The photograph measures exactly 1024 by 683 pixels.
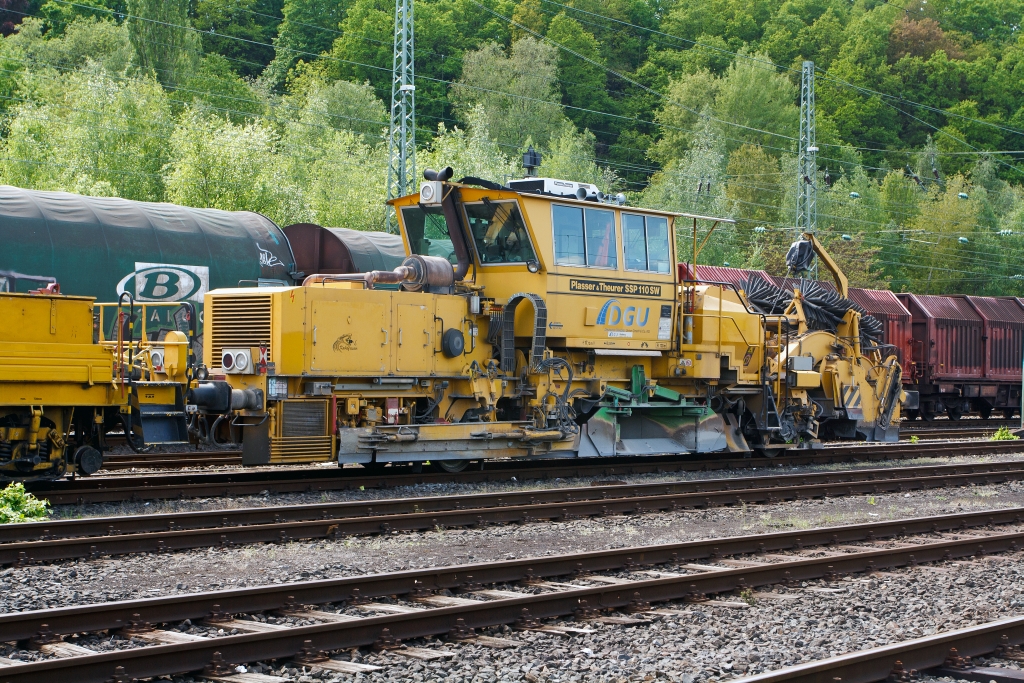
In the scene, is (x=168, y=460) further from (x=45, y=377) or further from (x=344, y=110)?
(x=344, y=110)

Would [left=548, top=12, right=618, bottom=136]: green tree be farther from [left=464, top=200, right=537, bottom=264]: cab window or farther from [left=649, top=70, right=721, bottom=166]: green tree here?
[left=464, top=200, right=537, bottom=264]: cab window

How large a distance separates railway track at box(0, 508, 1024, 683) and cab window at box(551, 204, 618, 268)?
5567mm

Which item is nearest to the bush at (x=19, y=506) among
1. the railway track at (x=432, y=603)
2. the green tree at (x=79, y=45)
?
the railway track at (x=432, y=603)

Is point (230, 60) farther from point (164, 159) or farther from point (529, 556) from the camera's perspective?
point (529, 556)

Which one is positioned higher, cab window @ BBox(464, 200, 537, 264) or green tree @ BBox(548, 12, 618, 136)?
green tree @ BBox(548, 12, 618, 136)

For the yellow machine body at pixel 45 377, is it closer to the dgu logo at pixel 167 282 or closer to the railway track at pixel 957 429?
the dgu logo at pixel 167 282

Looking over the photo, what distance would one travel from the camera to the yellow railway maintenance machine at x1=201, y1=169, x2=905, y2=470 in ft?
40.2

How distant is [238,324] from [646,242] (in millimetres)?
5923

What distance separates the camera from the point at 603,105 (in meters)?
78.3

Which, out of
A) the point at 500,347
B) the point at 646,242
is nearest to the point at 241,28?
the point at 646,242

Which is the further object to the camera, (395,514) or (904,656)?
(395,514)

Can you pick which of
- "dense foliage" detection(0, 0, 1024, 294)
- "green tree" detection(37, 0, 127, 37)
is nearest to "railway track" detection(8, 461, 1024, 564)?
"dense foliage" detection(0, 0, 1024, 294)

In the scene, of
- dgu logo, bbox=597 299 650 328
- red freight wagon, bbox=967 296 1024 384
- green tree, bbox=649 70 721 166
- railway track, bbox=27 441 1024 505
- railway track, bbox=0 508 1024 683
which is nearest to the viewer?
railway track, bbox=0 508 1024 683

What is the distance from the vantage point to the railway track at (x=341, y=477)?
11.4 metres
